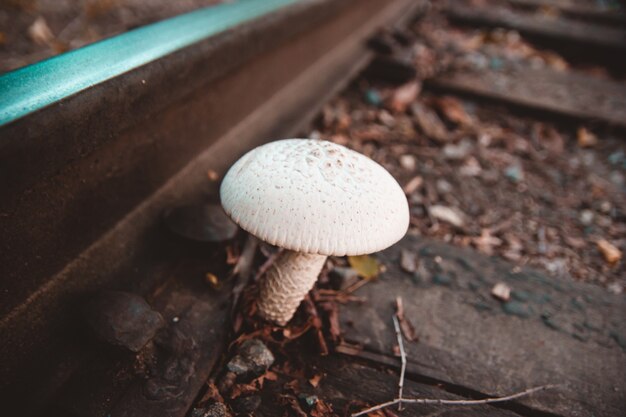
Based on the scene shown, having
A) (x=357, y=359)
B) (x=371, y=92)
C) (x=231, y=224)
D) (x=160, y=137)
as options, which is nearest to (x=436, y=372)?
(x=357, y=359)

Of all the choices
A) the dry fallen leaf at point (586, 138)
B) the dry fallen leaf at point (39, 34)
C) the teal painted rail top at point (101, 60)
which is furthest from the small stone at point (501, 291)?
the dry fallen leaf at point (39, 34)

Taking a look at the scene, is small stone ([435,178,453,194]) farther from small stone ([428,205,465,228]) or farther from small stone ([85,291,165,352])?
small stone ([85,291,165,352])

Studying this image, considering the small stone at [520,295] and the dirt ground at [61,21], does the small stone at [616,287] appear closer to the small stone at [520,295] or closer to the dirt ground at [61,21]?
the small stone at [520,295]

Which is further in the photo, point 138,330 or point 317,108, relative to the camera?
point 317,108

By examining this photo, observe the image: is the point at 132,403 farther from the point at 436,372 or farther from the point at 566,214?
the point at 566,214

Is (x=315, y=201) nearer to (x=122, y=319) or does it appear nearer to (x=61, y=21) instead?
(x=122, y=319)

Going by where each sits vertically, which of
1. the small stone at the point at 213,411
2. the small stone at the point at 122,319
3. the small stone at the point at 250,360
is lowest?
the small stone at the point at 250,360
